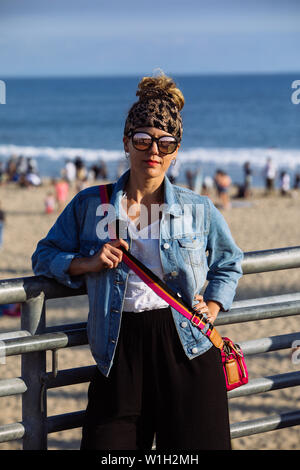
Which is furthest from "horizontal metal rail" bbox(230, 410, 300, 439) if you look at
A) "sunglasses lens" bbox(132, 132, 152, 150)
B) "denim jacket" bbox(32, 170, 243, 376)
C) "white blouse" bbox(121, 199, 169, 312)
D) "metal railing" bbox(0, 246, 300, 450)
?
"sunglasses lens" bbox(132, 132, 152, 150)

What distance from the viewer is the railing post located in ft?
9.11

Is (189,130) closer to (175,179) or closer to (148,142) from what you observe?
(175,179)

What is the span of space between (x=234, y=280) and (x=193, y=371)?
1.56 feet

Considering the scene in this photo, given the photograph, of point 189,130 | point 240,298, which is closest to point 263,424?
point 240,298

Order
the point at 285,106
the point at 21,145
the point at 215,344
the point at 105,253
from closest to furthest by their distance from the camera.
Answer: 1. the point at 105,253
2. the point at 215,344
3. the point at 21,145
4. the point at 285,106

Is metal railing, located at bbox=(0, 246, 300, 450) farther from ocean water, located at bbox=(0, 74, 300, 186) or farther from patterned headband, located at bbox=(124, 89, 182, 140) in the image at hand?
ocean water, located at bbox=(0, 74, 300, 186)

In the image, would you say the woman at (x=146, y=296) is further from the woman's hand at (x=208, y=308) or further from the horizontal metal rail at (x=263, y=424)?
the horizontal metal rail at (x=263, y=424)

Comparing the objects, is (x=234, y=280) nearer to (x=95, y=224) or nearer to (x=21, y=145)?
(x=95, y=224)

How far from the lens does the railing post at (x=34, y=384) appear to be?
2776 millimetres

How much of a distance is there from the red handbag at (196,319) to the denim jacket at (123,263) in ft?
0.09

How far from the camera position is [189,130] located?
67.8 metres

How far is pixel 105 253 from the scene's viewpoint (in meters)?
2.65

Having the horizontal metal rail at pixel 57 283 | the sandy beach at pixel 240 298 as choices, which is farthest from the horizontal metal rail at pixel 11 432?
the sandy beach at pixel 240 298

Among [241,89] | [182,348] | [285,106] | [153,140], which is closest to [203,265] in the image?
[182,348]
